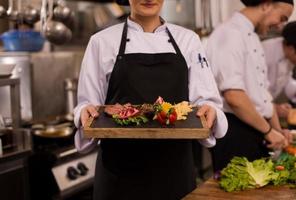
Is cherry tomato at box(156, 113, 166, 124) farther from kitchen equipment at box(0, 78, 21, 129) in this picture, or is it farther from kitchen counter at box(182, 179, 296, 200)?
kitchen equipment at box(0, 78, 21, 129)

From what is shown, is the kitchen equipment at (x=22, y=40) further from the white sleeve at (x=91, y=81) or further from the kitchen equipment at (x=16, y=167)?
the white sleeve at (x=91, y=81)

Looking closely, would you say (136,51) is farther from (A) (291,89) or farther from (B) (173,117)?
(A) (291,89)

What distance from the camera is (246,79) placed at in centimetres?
255

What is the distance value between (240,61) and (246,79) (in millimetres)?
→ 120

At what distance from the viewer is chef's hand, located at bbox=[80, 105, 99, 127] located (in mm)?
1720

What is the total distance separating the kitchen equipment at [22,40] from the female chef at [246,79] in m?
1.46

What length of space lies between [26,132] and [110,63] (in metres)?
0.95

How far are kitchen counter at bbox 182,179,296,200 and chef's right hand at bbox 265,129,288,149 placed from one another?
2.46ft

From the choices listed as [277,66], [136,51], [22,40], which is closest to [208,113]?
[136,51]

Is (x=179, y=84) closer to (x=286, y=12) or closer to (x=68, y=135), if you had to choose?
(x=286, y=12)

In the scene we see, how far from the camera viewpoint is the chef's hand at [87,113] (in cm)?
172

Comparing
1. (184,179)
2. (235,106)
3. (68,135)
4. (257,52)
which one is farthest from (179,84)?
(68,135)

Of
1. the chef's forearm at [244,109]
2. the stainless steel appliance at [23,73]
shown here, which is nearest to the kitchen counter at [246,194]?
the chef's forearm at [244,109]

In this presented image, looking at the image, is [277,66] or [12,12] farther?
[277,66]
